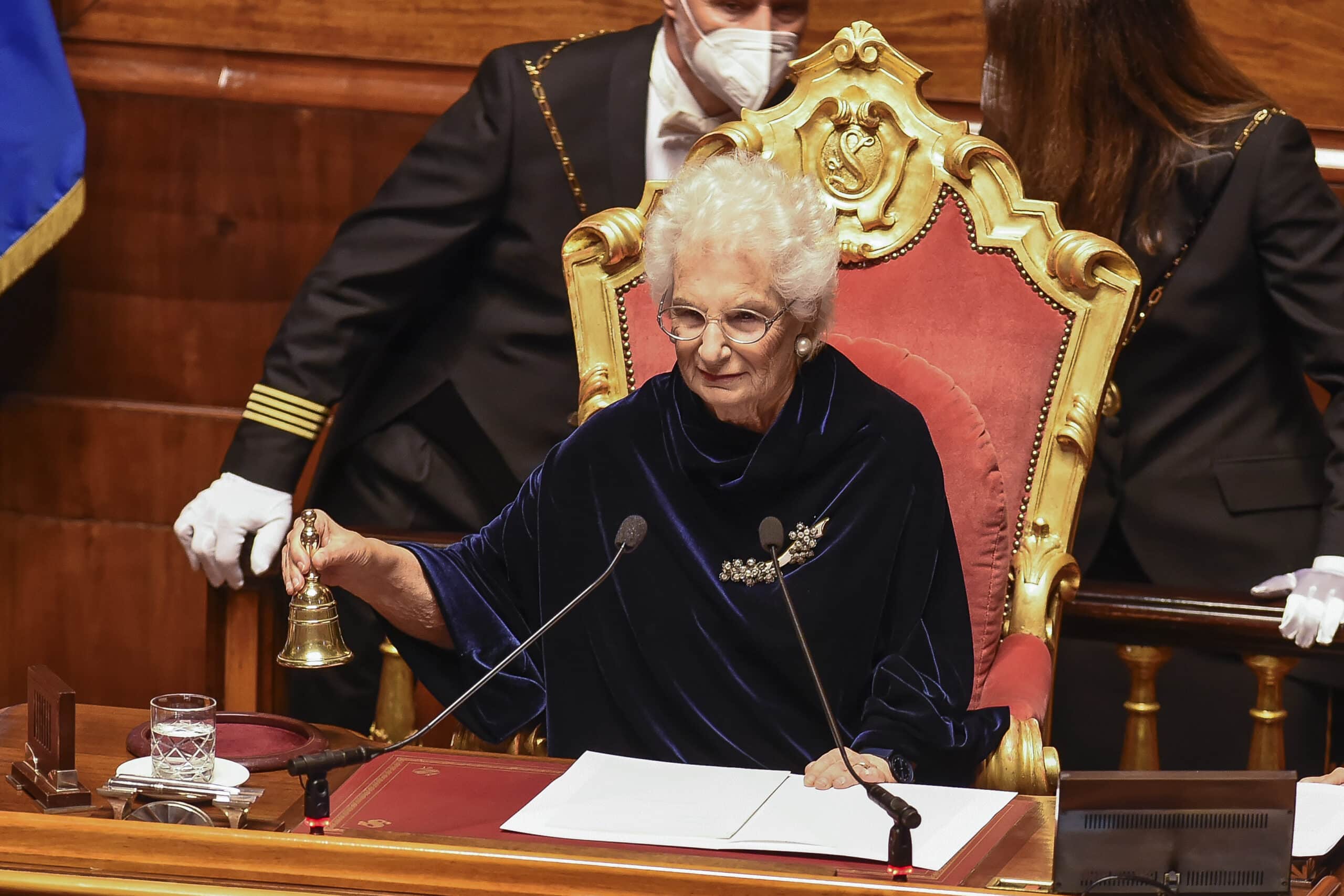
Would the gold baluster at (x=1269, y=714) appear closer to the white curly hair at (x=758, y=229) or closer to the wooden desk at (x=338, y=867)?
the white curly hair at (x=758, y=229)

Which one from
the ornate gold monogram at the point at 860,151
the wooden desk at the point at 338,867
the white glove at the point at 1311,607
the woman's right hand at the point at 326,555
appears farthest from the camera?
the ornate gold monogram at the point at 860,151

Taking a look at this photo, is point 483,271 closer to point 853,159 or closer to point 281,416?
point 281,416

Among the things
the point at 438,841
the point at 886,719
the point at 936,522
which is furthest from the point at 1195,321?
the point at 438,841

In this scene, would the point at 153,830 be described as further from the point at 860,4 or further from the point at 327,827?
the point at 860,4

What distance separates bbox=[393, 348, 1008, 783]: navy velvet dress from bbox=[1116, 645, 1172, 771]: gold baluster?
460 mm

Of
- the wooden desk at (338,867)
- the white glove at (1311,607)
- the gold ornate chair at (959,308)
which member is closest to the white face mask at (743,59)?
the gold ornate chair at (959,308)

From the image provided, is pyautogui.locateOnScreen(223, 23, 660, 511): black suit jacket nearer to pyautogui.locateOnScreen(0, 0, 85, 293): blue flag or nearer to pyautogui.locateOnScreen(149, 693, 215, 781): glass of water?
pyautogui.locateOnScreen(0, 0, 85, 293): blue flag

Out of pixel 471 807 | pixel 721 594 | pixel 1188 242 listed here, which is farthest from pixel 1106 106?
pixel 471 807

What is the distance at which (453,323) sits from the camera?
9.83 ft

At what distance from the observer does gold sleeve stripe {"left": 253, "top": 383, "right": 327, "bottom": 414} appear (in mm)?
2762

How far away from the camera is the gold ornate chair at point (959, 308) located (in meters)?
2.30

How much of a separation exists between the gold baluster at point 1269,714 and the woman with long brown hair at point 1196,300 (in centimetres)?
17

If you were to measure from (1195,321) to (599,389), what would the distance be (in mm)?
937

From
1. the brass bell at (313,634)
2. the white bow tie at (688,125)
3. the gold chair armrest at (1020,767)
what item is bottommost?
the gold chair armrest at (1020,767)
